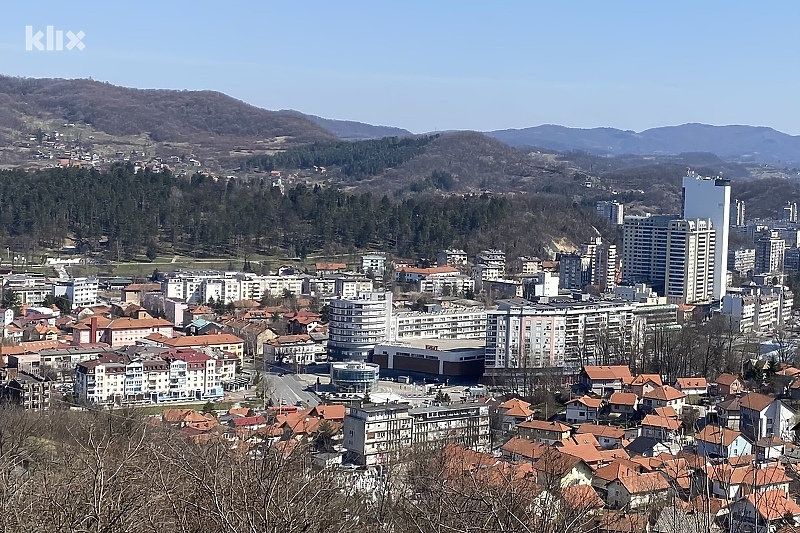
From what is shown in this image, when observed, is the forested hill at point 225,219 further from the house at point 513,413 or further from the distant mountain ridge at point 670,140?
the distant mountain ridge at point 670,140

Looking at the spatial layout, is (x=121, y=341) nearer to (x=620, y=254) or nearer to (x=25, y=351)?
(x=25, y=351)

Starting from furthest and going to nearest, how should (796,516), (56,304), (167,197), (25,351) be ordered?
(167,197)
(56,304)
(25,351)
(796,516)

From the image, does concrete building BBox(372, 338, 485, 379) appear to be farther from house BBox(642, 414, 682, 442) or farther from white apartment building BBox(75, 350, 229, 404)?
house BBox(642, 414, 682, 442)

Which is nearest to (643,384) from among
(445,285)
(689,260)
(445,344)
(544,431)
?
(544,431)

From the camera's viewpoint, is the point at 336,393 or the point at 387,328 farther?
the point at 387,328

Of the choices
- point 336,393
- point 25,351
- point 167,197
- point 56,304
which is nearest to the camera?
point 336,393

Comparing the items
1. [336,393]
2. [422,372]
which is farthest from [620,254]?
[336,393]
